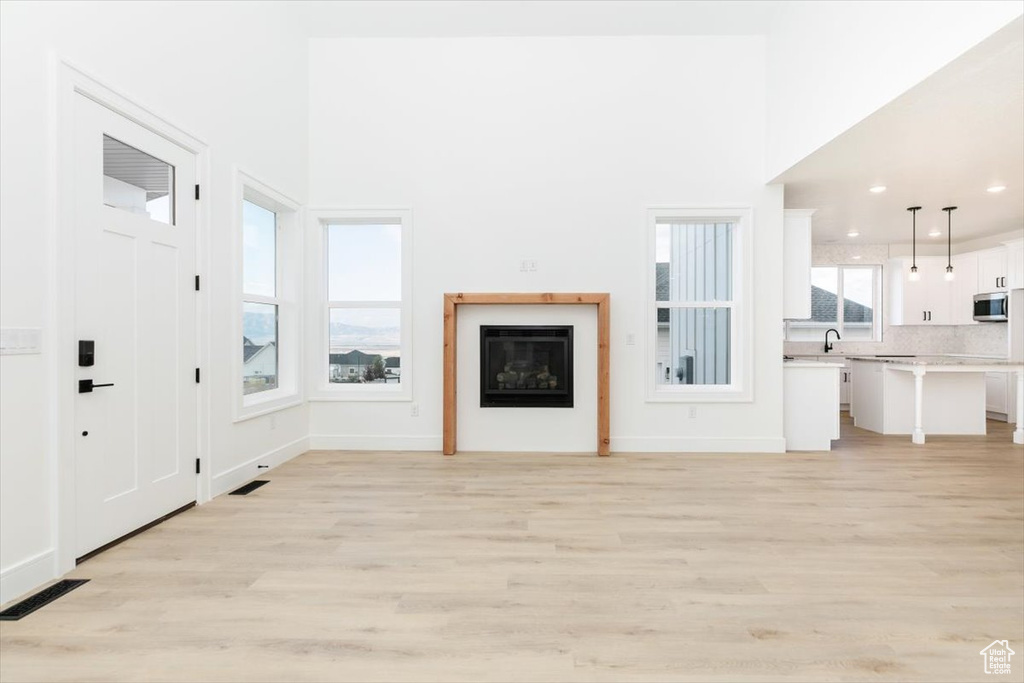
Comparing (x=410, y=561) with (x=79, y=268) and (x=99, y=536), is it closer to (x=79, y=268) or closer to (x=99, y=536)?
(x=99, y=536)

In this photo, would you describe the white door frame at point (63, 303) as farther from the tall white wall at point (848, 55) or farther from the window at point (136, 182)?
the tall white wall at point (848, 55)

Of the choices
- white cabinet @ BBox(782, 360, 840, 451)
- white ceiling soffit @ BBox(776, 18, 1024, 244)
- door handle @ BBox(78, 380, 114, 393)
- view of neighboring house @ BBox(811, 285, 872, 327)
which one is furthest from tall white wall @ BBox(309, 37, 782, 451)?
view of neighboring house @ BBox(811, 285, 872, 327)

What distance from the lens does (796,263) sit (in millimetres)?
5211

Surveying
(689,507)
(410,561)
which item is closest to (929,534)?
(689,507)

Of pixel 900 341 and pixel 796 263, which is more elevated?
pixel 796 263

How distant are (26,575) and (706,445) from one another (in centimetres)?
478

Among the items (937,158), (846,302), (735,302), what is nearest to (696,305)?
(735,302)

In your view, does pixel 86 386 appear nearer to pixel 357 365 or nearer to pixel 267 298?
pixel 267 298

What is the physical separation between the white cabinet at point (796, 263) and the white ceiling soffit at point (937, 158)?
11.7 inches

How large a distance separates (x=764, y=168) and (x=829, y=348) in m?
4.43

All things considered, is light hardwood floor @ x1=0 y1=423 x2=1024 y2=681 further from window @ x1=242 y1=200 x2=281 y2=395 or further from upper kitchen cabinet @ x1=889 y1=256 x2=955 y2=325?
upper kitchen cabinet @ x1=889 y1=256 x2=955 y2=325

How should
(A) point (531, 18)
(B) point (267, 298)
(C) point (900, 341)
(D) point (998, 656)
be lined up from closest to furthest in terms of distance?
(D) point (998, 656), (B) point (267, 298), (A) point (531, 18), (C) point (900, 341)

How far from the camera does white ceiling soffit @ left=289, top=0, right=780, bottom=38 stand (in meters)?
4.66

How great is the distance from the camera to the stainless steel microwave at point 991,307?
22.7 ft
